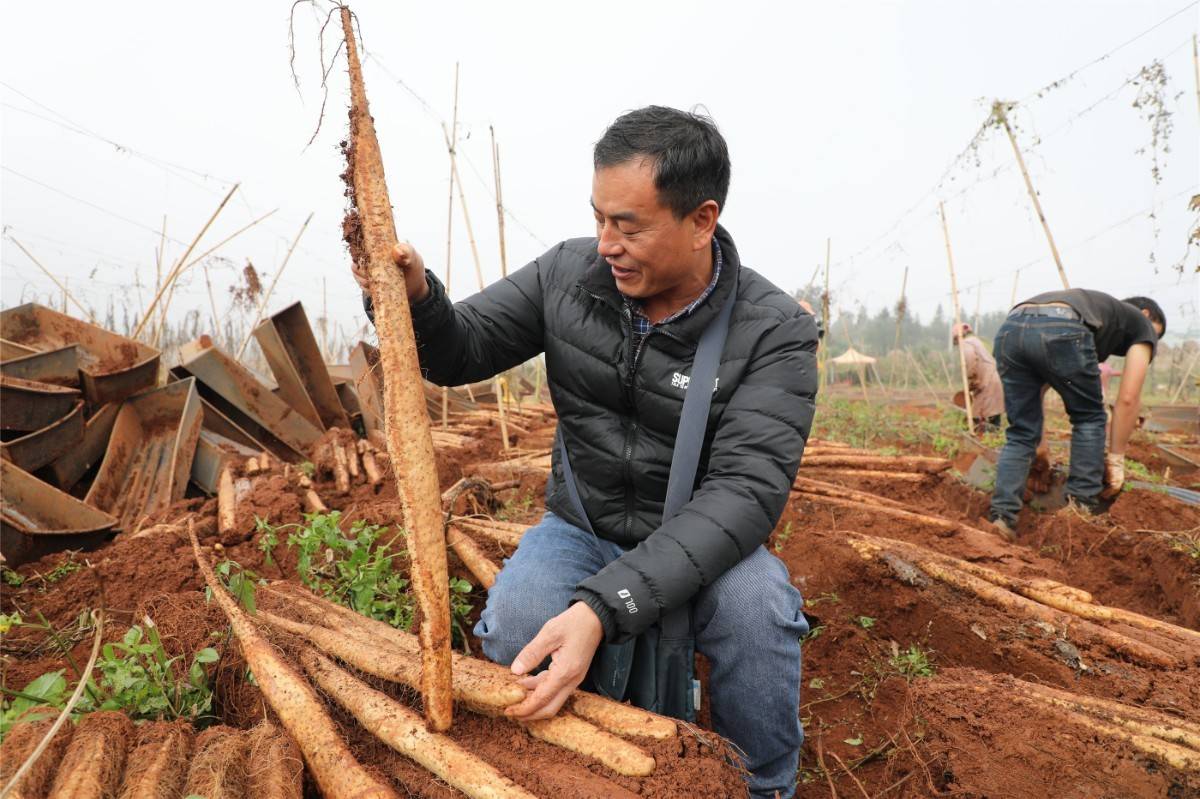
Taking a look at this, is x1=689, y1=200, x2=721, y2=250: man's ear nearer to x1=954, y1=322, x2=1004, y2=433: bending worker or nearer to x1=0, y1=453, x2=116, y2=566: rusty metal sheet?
x1=0, y1=453, x2=116, y2=566: rusty metal sheet

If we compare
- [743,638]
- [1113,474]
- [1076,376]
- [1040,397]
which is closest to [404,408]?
[743,638]

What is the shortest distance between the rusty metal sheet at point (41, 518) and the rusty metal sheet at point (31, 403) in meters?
0.34

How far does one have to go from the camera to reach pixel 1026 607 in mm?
2256

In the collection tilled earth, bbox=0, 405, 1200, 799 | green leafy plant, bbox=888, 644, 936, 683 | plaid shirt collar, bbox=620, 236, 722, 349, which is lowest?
green leafy plant, bbox=888, 644, 936, 683

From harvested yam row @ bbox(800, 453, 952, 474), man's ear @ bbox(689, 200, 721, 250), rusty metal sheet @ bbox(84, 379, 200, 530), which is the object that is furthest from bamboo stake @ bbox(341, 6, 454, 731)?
harvested yam row @ bbox(800, 453, 952, 474)

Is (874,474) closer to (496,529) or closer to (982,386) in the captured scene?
(496,529)

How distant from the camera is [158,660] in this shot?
5.31ft

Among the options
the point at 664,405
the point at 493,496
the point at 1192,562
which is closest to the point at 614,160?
the point at 664,405

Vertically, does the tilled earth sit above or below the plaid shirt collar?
below

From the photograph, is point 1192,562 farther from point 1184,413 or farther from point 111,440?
point 1184,413

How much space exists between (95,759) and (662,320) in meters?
1.47

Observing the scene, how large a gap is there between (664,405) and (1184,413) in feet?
31.7

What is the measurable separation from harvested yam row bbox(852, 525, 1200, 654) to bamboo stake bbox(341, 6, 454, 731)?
2.09m

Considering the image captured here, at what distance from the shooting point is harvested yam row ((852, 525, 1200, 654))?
207 centimetres
